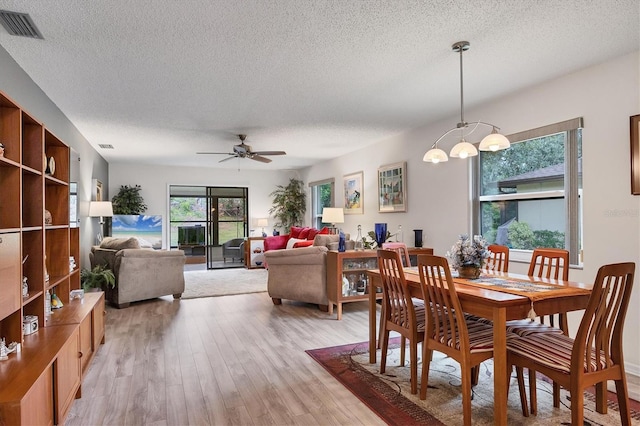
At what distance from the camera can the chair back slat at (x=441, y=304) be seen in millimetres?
2324

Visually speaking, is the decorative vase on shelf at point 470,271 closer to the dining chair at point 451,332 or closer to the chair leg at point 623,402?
the dining chair at point 451,332

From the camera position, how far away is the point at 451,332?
241 cm

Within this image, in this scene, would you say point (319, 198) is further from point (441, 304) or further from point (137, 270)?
point (441, 304)

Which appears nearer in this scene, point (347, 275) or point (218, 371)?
point (218, 371)

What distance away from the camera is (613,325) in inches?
86.3

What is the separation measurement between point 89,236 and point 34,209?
4354 millimetres

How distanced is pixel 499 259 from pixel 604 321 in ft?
4.85

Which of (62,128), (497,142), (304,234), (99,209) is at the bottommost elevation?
(304,234)

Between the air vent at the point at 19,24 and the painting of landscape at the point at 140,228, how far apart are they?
5.87 meters

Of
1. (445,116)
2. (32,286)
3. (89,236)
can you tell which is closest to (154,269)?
(89,236)

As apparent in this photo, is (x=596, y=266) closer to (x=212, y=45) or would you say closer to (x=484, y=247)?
(x=484, y=247)

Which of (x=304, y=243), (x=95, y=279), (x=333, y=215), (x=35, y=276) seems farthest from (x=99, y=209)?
(x=35, y=276)

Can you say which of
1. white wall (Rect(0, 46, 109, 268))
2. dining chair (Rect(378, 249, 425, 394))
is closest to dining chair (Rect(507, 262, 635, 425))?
dining chair (Rect(378, 249, 425, 394))

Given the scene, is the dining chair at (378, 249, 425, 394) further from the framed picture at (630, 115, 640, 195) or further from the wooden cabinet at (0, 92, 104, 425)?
the wooden cabinet at (0, 92, 104, 425)
